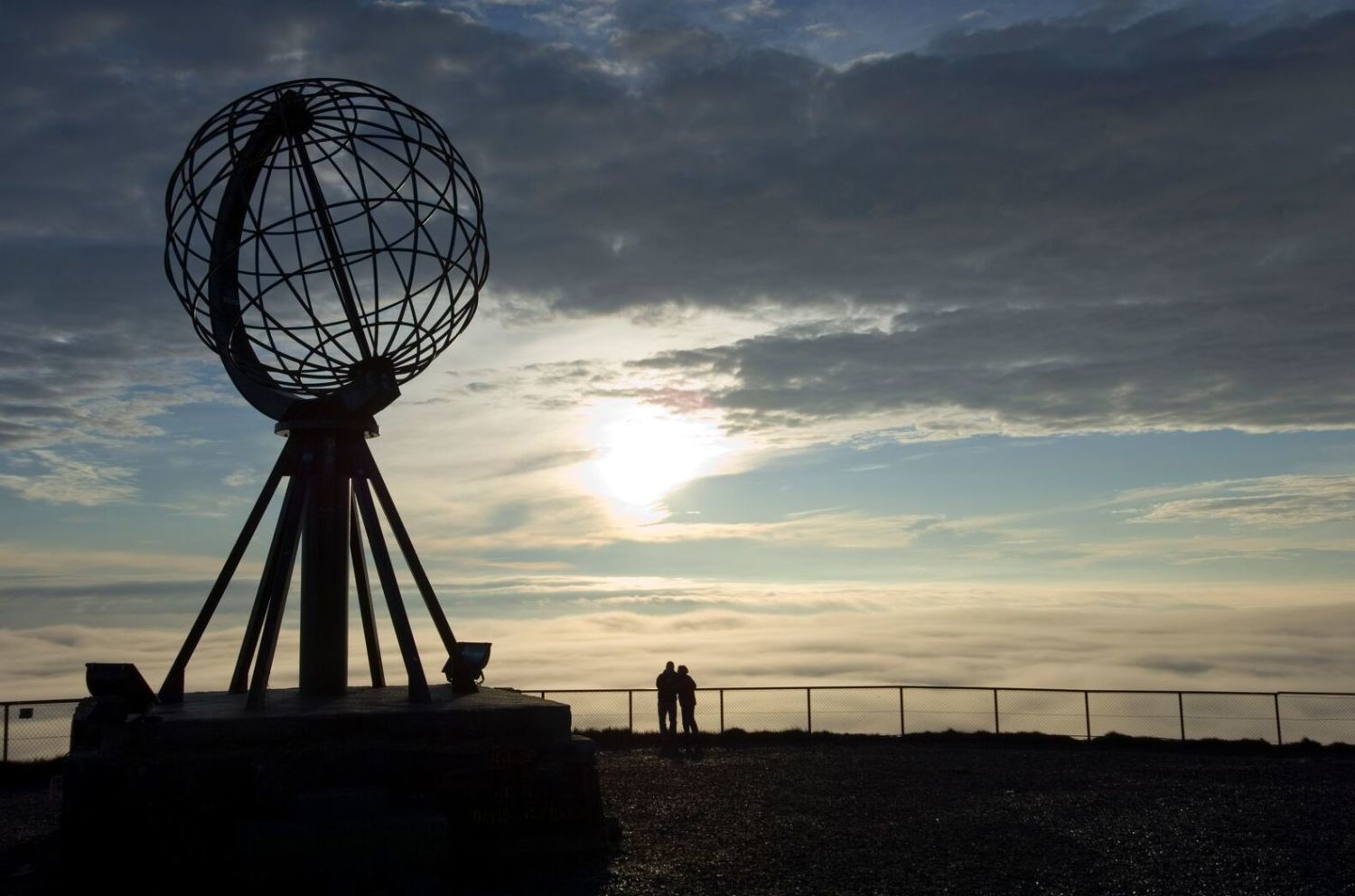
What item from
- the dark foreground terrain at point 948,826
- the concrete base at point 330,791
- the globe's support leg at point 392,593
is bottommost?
the dark foreground terrain at point 948,826

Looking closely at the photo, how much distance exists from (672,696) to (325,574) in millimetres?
9884

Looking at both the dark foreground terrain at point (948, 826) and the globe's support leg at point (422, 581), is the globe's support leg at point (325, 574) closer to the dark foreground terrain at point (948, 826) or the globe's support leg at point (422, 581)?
the globe's support leg at point (422, 581)

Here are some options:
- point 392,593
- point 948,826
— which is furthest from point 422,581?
point 948,826

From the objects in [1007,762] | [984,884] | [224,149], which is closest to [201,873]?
[984,884]

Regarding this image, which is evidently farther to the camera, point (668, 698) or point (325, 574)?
point (668, 698)

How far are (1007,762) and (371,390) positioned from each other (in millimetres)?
14005

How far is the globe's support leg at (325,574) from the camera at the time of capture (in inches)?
615

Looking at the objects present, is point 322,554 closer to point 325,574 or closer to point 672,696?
point 325,574

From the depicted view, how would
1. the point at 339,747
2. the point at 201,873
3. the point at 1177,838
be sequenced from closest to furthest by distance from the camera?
the point at 201,873
the point at 339,747
the point at 1177,838

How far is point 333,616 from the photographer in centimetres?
1573

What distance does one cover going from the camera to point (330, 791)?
12.3 meters

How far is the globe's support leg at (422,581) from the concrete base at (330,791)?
213 cm

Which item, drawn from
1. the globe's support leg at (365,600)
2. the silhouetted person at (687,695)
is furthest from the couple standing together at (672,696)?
the globe's support leg at (365,600)

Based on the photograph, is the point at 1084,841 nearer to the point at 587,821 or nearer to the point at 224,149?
the point at 587,821
